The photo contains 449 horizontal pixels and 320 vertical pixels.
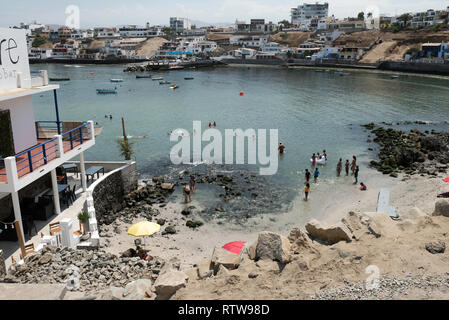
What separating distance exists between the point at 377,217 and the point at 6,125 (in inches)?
637

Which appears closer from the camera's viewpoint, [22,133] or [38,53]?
[22,133]

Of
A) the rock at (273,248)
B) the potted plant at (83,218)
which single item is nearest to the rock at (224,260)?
the rock at (273,248)

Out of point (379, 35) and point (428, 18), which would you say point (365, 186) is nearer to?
point (379, 35)

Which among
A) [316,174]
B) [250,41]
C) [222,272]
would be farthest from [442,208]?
[250,41]

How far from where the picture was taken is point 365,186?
2731 cm

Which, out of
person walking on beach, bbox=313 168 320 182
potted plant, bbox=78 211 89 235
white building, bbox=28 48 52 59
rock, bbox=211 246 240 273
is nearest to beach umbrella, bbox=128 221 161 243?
potted plant, bbox=78 211 89 235

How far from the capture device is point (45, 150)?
52.4 feet

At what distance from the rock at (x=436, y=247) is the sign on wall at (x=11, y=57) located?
17589 mm

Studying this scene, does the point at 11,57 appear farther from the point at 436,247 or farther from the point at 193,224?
the point at 436,247

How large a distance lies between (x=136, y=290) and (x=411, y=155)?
29.8 m
